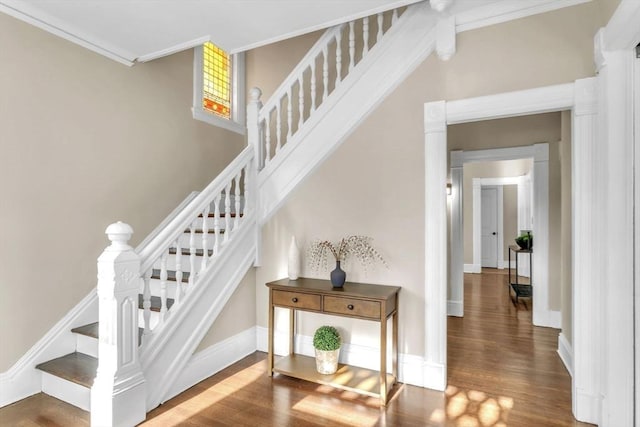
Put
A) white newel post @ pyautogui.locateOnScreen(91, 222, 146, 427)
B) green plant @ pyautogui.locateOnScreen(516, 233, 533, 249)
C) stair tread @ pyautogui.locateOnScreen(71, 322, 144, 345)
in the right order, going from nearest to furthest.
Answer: white newel post @ pyautogui.locateOnScreen(91, 222, 146, 427) < stair tread @ pyautogui.locateOnScreen(71, 322, 144, 345) < green plant @ pyautogui.locateOnScreen(516, 233, 533, 249)

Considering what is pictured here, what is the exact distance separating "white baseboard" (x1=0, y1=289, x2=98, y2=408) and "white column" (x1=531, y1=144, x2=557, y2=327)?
4764 millimetres

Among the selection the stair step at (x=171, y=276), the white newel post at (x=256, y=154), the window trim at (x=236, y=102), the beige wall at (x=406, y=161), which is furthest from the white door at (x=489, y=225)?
the stair step at (x=171, y=276)

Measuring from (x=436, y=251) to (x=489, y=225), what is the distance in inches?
295

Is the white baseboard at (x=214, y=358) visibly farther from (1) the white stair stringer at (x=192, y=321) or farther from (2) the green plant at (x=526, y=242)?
(2) the green plant at (x=526, y=242)

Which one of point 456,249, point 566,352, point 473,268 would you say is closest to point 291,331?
point 566,352

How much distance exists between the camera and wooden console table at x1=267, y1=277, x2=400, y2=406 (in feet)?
8.51

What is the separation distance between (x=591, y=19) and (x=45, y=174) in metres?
4.01

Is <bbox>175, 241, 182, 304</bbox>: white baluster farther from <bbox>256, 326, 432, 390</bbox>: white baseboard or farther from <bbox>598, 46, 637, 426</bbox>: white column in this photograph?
<bbox>598, 46, 637, 426</bbox>: white column

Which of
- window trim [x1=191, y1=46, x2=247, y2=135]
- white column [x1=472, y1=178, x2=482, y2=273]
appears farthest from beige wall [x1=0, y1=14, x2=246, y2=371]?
white column [x1=472, y1=178, x2=482, y2=273]

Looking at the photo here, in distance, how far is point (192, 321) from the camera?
285cm

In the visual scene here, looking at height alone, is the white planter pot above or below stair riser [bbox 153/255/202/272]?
below

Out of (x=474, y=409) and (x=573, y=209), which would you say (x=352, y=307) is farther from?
(x=573, y=209)

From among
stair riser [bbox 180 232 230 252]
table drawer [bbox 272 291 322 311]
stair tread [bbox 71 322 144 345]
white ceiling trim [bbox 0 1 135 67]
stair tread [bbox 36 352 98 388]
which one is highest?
white ceiling trim [bbox 0 1 135 67]

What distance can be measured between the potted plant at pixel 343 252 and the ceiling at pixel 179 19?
176 centimetres
